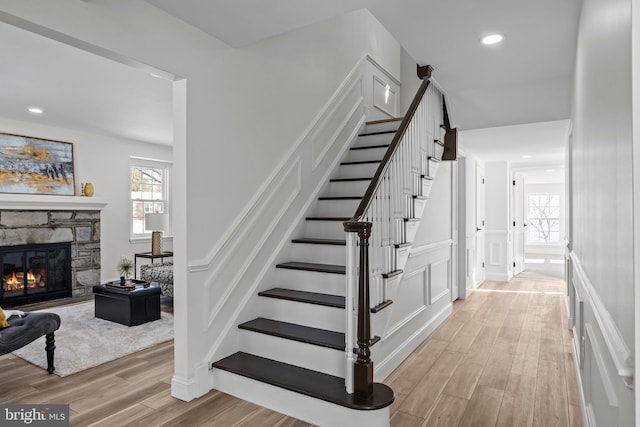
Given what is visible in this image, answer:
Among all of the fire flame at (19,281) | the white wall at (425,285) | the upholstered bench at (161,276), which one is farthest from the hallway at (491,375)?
the fire flame at (19,281)

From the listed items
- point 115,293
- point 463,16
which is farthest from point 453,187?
point 115,293

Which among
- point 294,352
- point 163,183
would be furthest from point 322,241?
point 163,183

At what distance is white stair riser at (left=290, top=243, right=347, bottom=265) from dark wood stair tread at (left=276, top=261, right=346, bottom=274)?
62 mm

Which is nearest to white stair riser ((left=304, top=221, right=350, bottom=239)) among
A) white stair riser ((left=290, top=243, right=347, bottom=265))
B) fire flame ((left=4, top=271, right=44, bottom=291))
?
white stair riser ((left=290, top=243, right=347, bottom=265))

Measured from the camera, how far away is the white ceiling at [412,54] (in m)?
2.38

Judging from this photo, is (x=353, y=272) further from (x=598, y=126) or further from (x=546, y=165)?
(x=546, y=165)

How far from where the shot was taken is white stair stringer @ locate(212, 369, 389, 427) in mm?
2213

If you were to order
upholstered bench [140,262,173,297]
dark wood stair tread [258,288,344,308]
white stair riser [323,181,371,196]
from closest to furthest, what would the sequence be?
dark wood stair tread [258,288,344,308], white stair riser [323,181,371,196], upholstered bench [140,262,173,297]

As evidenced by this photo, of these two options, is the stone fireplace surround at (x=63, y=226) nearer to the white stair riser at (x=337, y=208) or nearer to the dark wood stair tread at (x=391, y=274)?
the white stair riser at (x=337, y=208)

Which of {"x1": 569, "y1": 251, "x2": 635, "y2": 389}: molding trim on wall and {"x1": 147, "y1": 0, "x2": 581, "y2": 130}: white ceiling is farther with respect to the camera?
{"x1": 147, "y1": 0, "x2": 581, "y2": 130}: white ceiling

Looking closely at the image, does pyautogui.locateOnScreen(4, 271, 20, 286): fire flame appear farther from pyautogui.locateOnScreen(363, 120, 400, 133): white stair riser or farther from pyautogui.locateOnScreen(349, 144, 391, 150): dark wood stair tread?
pyautogui.locateOnScreen(363, 120, 400, 133): white stair riser

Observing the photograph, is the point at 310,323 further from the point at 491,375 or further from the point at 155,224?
the point at 155,224

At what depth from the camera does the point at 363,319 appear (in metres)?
2.33

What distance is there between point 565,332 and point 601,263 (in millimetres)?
3278
